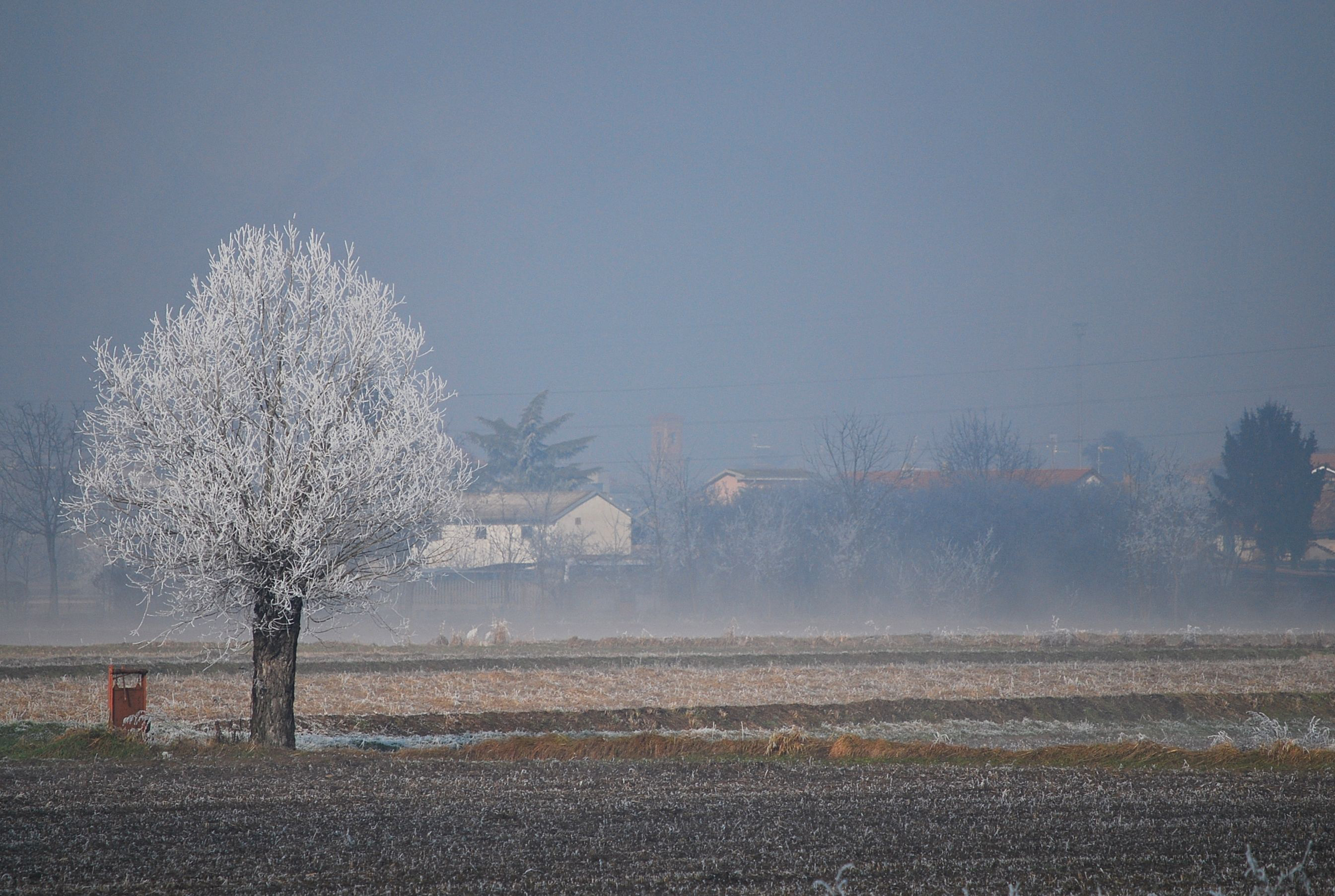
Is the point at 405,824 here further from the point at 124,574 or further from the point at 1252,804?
the point at 124,574

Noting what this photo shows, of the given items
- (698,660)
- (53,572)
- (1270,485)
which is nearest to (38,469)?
(53,572)

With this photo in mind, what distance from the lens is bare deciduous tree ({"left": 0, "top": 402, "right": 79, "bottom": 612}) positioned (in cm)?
6322

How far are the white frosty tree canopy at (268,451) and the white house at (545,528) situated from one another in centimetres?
4637

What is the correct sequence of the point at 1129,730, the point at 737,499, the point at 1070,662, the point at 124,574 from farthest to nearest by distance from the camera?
the point at 737,499, the point at 124,574, the point at 1070,662, the point at 1129,730

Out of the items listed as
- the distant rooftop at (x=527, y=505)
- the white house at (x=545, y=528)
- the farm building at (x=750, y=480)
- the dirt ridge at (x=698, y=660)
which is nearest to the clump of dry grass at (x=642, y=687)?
the dirt ridge at (x=698, y=660)

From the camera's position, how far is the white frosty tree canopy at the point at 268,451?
14.9 meters

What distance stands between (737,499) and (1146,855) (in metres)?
66.0

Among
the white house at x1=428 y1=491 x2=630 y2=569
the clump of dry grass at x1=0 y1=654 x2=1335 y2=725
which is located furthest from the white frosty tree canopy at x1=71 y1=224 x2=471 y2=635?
the white house at x1=428 y1=491 x2=630 y2=569

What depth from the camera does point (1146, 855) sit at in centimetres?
928

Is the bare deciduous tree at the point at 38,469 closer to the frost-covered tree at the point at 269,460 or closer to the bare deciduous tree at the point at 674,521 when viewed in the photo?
the bare deciduous tree at the point at 674,521

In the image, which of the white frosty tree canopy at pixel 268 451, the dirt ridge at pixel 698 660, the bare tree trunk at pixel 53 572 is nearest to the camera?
the white frosty tree canopy at pixel 268 451

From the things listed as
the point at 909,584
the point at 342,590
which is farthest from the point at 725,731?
the point at 909,584

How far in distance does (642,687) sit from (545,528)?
49704 millimetres

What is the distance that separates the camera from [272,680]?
1545 cm
